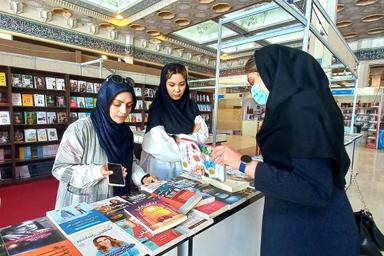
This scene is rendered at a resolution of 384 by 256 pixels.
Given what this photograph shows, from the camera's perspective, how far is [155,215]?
88cm

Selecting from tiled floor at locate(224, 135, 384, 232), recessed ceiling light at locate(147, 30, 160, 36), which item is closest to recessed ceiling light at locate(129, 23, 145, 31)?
recessed ceiling light at locate(147, 30, 160, 36)

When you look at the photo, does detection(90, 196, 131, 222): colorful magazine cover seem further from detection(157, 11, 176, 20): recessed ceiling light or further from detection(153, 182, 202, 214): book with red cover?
detection(157, 11, 176, 20): recessed ceiling light

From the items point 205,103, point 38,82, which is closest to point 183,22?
point 205,103

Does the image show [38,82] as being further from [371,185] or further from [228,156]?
[371,185]

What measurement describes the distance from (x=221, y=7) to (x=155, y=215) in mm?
5727

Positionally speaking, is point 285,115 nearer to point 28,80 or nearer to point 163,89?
point 163,89

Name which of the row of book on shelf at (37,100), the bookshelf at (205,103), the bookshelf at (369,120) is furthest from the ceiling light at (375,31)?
the row of book on shelf at (37,100)

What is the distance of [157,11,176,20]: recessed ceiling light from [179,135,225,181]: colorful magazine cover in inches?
211

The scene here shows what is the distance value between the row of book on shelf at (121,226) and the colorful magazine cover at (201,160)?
5.9 inches

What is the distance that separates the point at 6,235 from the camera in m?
0.76

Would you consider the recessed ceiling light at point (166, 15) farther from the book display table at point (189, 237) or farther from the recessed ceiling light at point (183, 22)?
the book display table at point (189, 237)

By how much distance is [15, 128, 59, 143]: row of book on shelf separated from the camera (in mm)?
4351

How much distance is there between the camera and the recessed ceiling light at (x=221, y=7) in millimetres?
5410

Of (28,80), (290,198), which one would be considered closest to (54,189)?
(28,80)
